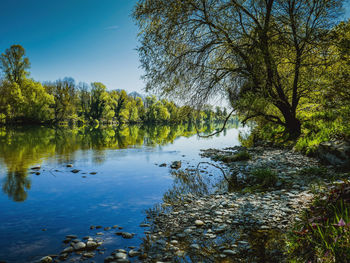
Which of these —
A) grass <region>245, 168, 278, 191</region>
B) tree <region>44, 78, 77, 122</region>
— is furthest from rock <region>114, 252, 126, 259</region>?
tree <region>44, 78, 77, 122</region>

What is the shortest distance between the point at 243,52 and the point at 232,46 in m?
1.09

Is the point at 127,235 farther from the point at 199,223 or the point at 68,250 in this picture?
the point at 199,223

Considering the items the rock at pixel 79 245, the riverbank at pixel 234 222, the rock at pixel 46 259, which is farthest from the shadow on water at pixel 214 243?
the rock at pixel 46 259

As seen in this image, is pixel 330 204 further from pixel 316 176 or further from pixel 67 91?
pixel 67 91

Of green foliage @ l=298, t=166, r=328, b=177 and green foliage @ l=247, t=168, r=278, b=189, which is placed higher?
green foliage @ l=298, t=166, r=328, b=177

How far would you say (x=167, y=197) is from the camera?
830cm

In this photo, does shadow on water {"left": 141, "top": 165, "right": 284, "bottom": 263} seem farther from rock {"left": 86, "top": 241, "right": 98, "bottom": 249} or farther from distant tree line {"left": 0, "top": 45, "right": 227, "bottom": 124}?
distant tree line {"left": 0, "top": 45, "right": 227, "bottom": 124}

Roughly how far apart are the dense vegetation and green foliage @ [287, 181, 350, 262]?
21.6 ft

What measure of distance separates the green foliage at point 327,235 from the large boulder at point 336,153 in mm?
4992

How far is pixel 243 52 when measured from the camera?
1256 centimetres

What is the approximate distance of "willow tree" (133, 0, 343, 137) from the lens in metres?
10.5

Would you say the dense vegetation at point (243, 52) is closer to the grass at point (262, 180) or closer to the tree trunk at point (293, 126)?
the tree trunk at point (293, 126)

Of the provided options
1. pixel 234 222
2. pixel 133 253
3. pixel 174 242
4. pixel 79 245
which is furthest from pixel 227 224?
pixel 79 245

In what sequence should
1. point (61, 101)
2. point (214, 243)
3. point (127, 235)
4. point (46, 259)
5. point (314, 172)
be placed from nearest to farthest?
point (46, 259), point (214, 243), point (127, 235), point (314, 172), point (61, 101)
